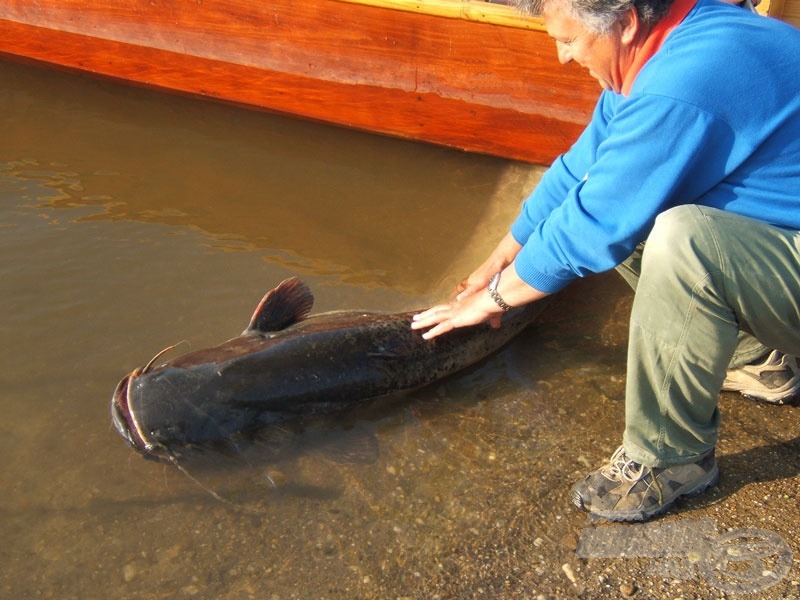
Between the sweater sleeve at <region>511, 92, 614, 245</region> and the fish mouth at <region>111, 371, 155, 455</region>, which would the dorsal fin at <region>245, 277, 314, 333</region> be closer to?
the fish mouth at <region>111, 371, 155, 455</region>

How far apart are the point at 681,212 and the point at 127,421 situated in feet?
7.66

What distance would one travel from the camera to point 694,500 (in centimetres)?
284

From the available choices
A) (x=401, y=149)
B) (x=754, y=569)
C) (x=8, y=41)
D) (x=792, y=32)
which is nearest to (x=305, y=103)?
(x=401, y=149)

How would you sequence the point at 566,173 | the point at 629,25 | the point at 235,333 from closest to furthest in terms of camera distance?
the point at 629,25, the point at 566,173, the point at 235,333

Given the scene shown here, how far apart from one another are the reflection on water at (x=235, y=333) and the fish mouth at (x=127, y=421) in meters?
0.05

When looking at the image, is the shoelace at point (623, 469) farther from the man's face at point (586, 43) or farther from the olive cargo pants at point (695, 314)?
the man's face at point (586, 43)

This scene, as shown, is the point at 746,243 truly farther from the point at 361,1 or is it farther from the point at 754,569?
the point at 361,1

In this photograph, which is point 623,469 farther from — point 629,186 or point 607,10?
point 607,10

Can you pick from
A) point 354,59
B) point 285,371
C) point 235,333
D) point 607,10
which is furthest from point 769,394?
point 354,59

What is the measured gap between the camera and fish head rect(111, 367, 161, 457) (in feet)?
10.4

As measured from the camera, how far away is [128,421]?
10.6ft

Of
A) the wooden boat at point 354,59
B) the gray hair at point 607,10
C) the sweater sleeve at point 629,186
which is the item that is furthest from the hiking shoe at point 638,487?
the wooden boat at point 354,59

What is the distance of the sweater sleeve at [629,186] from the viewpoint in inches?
89.1

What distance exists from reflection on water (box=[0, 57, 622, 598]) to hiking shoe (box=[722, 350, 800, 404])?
1.86ft
